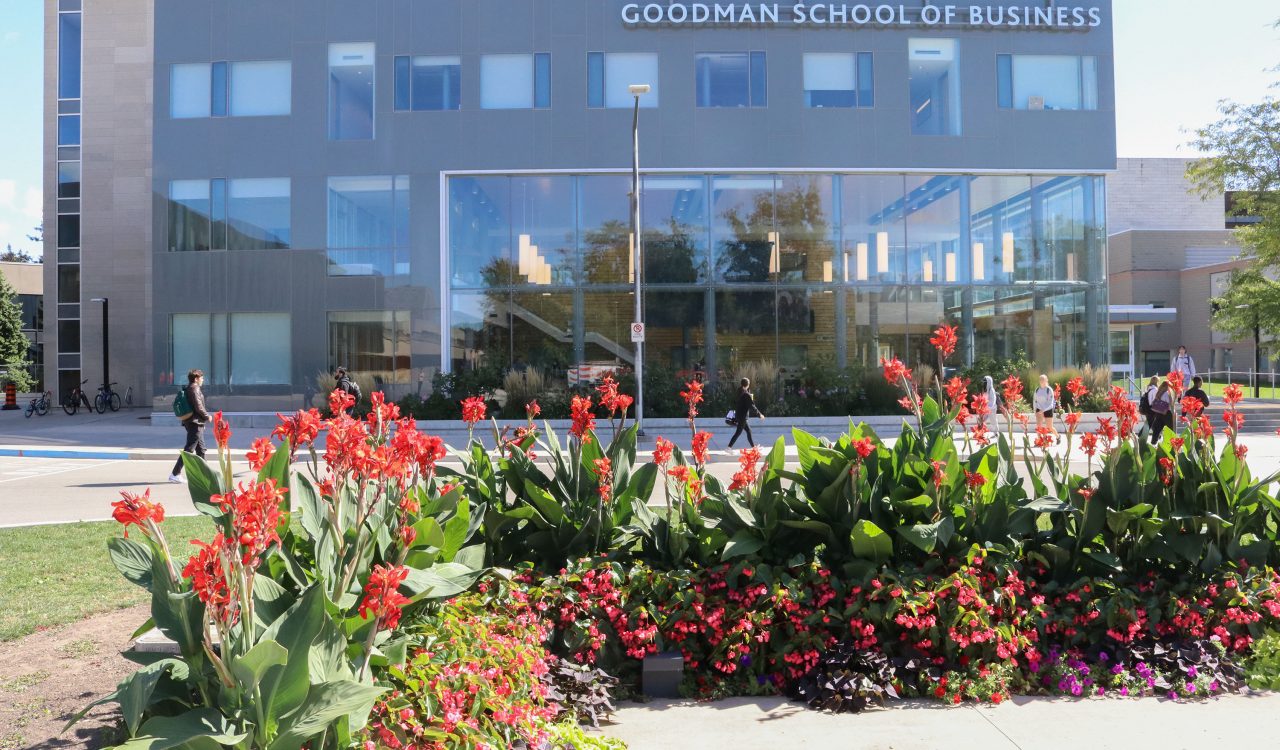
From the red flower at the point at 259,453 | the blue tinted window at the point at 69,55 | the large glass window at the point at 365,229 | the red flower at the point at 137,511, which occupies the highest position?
the blue tinted window at the point at 69,55

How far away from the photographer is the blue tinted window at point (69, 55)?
135 feet

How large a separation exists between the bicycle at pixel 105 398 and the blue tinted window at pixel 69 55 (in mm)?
14324

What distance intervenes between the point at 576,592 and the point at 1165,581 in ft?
10.4

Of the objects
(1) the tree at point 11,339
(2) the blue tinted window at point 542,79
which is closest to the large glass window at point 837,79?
(2) the blue tinted window at point 542,79

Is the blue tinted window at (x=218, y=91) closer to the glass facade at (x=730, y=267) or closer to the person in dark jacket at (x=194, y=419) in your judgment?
the glass facade at (x=730, y=267)

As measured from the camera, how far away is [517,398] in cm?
2512

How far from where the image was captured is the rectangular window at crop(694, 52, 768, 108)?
88.6 ft

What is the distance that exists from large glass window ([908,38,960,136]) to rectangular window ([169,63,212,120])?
2150 cm

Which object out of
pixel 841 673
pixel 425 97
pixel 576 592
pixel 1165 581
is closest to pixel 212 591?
pixel 576 592

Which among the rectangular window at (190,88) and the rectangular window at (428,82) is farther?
the rectangular window at (190,88)

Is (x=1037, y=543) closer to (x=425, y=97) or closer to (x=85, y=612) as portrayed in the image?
(x=85, y=612)

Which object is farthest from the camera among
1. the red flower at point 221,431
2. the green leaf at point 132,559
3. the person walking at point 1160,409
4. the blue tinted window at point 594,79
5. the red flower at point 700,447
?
the blue tinted window at point 594,79

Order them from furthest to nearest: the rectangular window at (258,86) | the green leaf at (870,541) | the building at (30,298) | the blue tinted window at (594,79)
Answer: the building at (30,298) → the rectangular window at (258,86) → the blue tinted window at (594,79) → the green leaf at (870,541)

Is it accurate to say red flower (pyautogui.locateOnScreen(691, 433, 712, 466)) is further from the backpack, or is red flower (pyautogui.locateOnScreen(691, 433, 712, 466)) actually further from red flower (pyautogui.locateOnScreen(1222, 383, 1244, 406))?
the backpack
